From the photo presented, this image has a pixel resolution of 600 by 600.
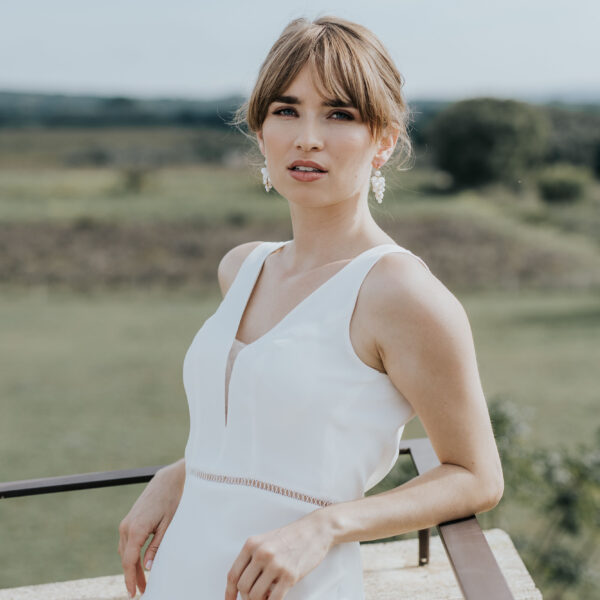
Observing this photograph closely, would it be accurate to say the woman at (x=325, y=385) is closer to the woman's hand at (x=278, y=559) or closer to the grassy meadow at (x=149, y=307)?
the woman's hand at (x=278, y=559)

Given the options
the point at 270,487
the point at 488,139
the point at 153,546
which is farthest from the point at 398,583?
the point at 488,139

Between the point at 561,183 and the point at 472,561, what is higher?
the point at 472,561

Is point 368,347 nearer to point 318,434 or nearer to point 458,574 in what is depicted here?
point 318,434

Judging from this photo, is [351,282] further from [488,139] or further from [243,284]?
[488,139]

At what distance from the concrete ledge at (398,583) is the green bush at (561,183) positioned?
12721 mm

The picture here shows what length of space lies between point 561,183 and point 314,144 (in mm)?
13645

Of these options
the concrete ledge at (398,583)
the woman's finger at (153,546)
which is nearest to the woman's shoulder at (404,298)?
the woman's finger at (153,546)

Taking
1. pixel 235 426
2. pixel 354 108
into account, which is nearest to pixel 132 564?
pixel 235 426

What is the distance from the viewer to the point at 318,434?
1.02 metres

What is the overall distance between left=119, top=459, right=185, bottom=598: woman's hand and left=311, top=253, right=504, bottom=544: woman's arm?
387 mm

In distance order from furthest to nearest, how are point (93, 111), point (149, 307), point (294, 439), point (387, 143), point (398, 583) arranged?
point (93, 111) < point (149, 307) < point (398, 583) < point (387, 143) < point (294, 439)

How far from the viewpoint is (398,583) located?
1679 mm

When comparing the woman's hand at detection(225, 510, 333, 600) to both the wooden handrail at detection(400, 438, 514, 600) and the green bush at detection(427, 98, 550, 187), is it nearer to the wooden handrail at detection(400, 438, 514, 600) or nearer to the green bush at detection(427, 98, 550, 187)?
the wooden handrail at detection(400, 438, 514, 600)

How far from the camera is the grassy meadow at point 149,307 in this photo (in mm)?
5902
